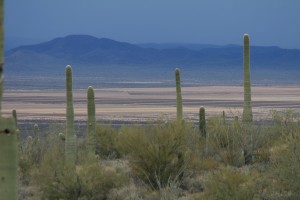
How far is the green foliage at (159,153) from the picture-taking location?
18156mm

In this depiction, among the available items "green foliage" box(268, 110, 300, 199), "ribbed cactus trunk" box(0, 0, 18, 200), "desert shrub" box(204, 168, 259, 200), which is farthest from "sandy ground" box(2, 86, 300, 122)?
"ribbed cactus trunk" box(0, 0, 18, 200)

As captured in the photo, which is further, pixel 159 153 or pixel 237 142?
pixel 237 142

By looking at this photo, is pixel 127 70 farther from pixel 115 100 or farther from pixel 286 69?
pixel 115 100

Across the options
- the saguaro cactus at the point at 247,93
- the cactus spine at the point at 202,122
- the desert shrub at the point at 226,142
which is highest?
the saguaro cactus at the point at 247,93

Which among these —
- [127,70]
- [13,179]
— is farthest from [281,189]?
[127,70]

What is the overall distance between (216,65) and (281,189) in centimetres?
→ 17941

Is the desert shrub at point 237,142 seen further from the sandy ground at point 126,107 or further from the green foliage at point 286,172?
the sandy ground at point 126,107

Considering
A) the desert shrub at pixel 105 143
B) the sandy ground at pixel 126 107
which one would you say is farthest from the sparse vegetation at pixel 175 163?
the sandy ground at pixel 126 107

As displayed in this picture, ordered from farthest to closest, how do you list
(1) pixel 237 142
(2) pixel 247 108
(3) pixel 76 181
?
(1) pixel 237 142
(2) pixel 247 108
(3) pixel 76 181

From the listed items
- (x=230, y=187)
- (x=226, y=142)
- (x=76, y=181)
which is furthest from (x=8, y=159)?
(x=226, y=142)

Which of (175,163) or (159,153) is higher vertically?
(159,153)

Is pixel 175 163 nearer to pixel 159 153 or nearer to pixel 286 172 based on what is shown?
pixel 159 153

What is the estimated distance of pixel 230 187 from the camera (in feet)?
48.4

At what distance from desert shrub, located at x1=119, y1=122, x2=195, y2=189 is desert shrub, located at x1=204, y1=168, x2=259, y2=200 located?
8.78 ft
